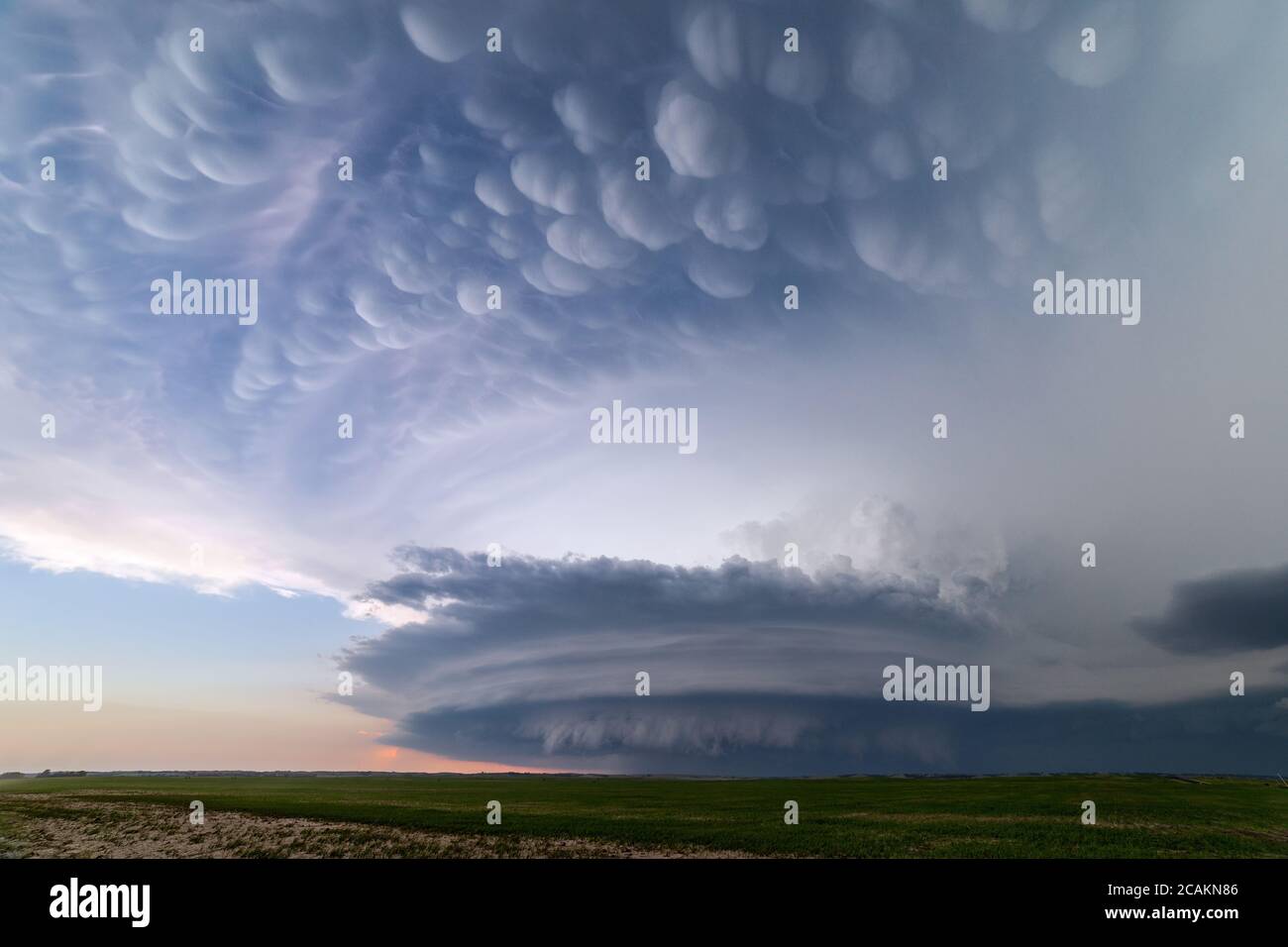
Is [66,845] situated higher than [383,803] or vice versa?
[66,845]

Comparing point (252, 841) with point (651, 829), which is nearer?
point (252, 841)

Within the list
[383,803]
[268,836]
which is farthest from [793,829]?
[383,803]

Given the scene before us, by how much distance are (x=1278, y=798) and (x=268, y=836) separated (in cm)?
12442

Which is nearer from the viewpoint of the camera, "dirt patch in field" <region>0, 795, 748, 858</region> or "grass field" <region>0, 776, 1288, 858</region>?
"grass field" <region>0, 776, 1288, 858</region>

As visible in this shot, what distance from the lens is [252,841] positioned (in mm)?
51188

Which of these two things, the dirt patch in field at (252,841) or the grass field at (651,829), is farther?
the dirt patch in field at (252,841)

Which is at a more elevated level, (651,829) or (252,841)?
(252,841)

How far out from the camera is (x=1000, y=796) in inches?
3292

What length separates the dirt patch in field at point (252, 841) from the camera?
46091 millimetres

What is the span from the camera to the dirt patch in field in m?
46.1
